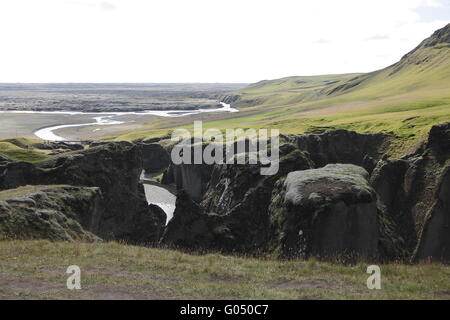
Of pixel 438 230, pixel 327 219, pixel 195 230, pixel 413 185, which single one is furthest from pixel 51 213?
pixel 413 185

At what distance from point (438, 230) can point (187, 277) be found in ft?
91.2

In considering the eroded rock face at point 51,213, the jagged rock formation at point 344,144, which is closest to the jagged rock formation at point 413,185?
the jagged rock formation at point 344,144

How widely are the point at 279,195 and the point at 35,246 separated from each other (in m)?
17.0

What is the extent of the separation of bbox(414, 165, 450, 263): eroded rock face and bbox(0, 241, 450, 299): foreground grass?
18749mm

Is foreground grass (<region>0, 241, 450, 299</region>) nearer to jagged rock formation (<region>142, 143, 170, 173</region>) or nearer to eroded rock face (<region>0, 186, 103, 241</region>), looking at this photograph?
eroded rock face (<region>0, 186, 103, 241</region>)

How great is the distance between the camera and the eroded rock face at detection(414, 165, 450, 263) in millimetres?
38875

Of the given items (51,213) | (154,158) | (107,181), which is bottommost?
(154,158)

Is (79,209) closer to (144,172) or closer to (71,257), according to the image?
(71,257)

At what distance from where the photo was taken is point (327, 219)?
28875 mm

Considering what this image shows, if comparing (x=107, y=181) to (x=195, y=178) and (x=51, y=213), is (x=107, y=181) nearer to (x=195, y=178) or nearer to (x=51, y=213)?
(x=51, y=213)

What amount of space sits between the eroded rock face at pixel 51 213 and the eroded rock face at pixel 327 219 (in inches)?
503

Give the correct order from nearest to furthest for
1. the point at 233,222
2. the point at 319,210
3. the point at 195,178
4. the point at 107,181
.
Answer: the point at 319,210
the point at 233,222
the point at 107,181
the point at 195,178
